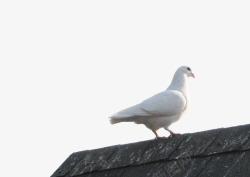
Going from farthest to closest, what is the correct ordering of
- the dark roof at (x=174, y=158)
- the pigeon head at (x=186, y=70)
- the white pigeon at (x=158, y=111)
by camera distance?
the pigeon head at (x=186, y=70) < the white pigeon at (x=158, y=111) < the dark roof at (x=174, y=158)

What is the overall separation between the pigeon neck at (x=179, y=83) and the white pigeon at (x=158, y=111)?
0.17 m

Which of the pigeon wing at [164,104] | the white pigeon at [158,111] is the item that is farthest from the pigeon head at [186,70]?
the pigeon wing at [164,104]

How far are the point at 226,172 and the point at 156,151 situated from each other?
1.54 metres

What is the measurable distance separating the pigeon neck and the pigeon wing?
1.54ft

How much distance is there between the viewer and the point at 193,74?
14.9m

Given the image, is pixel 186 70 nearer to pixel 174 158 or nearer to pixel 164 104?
pixel 164 104

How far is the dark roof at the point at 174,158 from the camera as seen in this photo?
9508 mm

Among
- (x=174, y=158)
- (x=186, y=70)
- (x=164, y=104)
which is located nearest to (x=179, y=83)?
(x=186, y=70)

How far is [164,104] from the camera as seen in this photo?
1320cm

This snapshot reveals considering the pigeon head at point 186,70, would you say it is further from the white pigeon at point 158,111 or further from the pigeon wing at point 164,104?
the pigeon wing at point 164,104

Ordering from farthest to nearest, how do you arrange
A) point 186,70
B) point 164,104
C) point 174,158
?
point 186,70, point 164,104, point 174,158

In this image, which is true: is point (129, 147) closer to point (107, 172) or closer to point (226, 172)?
point (107, 172)

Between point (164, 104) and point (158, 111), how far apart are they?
0.14 m

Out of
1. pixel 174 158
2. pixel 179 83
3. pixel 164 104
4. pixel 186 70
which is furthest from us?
pixel 186 70
